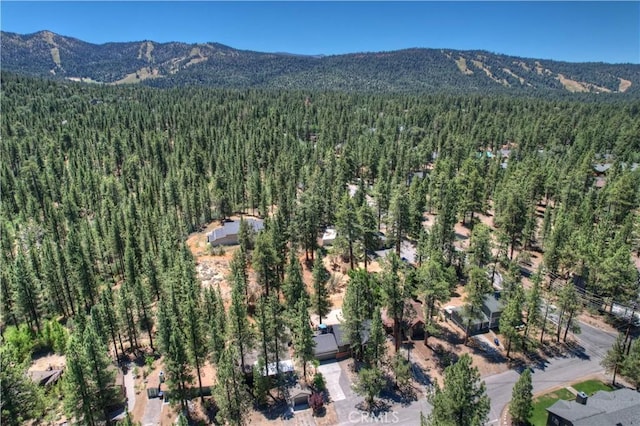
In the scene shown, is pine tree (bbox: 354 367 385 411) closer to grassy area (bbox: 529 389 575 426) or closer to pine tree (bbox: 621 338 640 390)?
grassy area (bbox: 529 389 575 426)

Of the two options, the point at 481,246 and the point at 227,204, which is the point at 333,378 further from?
the point at 227,204

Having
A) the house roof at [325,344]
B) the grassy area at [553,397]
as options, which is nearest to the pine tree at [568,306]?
the grassy area at [553,397]

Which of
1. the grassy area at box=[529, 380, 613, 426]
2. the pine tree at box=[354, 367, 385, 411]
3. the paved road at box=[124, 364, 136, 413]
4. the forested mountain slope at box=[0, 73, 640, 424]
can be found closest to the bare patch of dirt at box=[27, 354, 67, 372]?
the forested mountain slope at box=[0, 73, 640, 424]

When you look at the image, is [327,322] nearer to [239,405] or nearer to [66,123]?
[239,405]

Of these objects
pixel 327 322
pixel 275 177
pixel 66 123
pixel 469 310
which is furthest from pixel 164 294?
pixel 66 123

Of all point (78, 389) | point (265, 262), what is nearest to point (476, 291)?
point (265, 262)

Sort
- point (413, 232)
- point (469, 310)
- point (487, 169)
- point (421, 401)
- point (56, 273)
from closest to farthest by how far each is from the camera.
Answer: point (421, 401) → point (469, 310) → point (56, 273) → point (413, 232) → point (487, 169)
